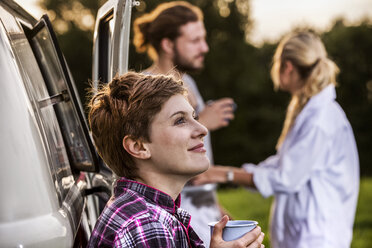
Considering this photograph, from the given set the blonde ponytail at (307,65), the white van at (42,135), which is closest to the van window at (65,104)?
the white van at (42,135)

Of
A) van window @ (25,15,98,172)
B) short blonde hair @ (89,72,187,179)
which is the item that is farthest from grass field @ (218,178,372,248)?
short blonde hair @ (89,72,187,179)

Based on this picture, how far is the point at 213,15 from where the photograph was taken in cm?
2403

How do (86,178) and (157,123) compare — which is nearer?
(157,123)

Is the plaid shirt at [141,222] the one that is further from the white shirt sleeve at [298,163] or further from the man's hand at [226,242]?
the white shirt sleeve at [298,163]

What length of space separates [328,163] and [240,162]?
18780 millimetres

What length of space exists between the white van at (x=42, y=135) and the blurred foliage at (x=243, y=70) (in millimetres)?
19419

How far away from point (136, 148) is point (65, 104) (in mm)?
584

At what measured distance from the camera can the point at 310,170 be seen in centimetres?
418

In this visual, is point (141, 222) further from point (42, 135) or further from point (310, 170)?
point (310, 170)

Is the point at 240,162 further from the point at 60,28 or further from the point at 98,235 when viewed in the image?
the point at 98,235

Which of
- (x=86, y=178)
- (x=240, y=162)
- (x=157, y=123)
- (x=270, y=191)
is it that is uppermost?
(x=157, y=123)

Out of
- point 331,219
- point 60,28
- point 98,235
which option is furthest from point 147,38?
point 60,28

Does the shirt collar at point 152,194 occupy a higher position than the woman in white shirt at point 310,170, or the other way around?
the shirt collar at point 152,194

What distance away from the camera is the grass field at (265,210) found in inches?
338
